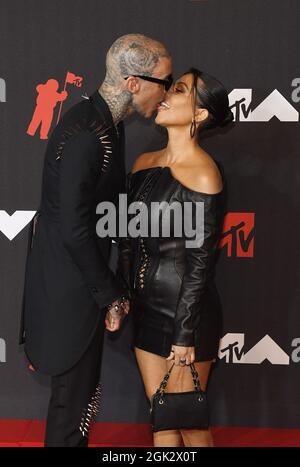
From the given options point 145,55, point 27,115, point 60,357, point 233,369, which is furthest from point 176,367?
point 27,115

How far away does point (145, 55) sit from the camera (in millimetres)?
1989

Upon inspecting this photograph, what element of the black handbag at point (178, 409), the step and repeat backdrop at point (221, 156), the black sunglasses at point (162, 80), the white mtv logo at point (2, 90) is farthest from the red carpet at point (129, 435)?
the black sunglasses at point (162, 80)

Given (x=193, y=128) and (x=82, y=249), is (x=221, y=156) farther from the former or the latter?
(x=82, y=249)

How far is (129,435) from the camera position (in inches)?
113

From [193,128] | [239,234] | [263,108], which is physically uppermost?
[263,108]

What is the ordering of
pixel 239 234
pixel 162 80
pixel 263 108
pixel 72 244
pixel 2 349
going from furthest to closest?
1. pixel 2 349
2. pixel 239 234
3. pixel 263 108
4. pixel 162 80
5. pixel 72 244

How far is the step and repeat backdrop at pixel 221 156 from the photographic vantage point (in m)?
2.66

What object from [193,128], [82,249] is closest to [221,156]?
[193,128]

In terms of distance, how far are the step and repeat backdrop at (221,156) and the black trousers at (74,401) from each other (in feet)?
2.71

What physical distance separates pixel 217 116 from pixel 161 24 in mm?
766

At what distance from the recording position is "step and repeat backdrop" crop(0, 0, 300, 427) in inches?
105

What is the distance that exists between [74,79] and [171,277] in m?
1.11

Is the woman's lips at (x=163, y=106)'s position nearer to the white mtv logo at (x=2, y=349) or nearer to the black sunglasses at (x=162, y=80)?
the black sunglasses at (x=162, y=80)

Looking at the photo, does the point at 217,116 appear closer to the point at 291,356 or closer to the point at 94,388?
the point at 94,388
